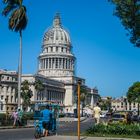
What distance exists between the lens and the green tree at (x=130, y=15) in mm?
24219

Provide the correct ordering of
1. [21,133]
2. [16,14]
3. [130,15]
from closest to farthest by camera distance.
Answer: [130,15] → [21,133] → [16,14]

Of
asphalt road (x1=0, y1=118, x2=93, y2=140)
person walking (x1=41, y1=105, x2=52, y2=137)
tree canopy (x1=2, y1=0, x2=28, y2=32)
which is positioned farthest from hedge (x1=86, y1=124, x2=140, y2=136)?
tree canopy (x1=2, y1=0, x2=28, y2=32)

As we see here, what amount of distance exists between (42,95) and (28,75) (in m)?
12.7

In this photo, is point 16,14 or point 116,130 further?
point 16,14

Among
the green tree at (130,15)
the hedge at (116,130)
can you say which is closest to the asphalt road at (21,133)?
the hedge at (116,130)

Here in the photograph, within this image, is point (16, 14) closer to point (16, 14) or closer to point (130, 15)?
point (16, 14)

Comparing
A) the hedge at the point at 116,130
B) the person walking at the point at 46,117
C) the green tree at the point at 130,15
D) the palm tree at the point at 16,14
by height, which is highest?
the palm tree at the point at 16,14

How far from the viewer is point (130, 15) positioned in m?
24.8

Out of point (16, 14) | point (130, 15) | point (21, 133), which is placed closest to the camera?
point (130, 15)

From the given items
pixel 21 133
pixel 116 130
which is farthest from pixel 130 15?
pixel 21 133

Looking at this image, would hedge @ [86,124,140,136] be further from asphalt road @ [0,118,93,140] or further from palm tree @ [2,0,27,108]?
palm tree @ [2,0,27,108]

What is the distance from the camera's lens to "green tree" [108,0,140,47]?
79.5ft

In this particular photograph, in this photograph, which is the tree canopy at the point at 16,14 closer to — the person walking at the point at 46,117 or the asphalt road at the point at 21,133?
the asphalt road at the point at 21,133

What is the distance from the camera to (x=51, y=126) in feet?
91.1
